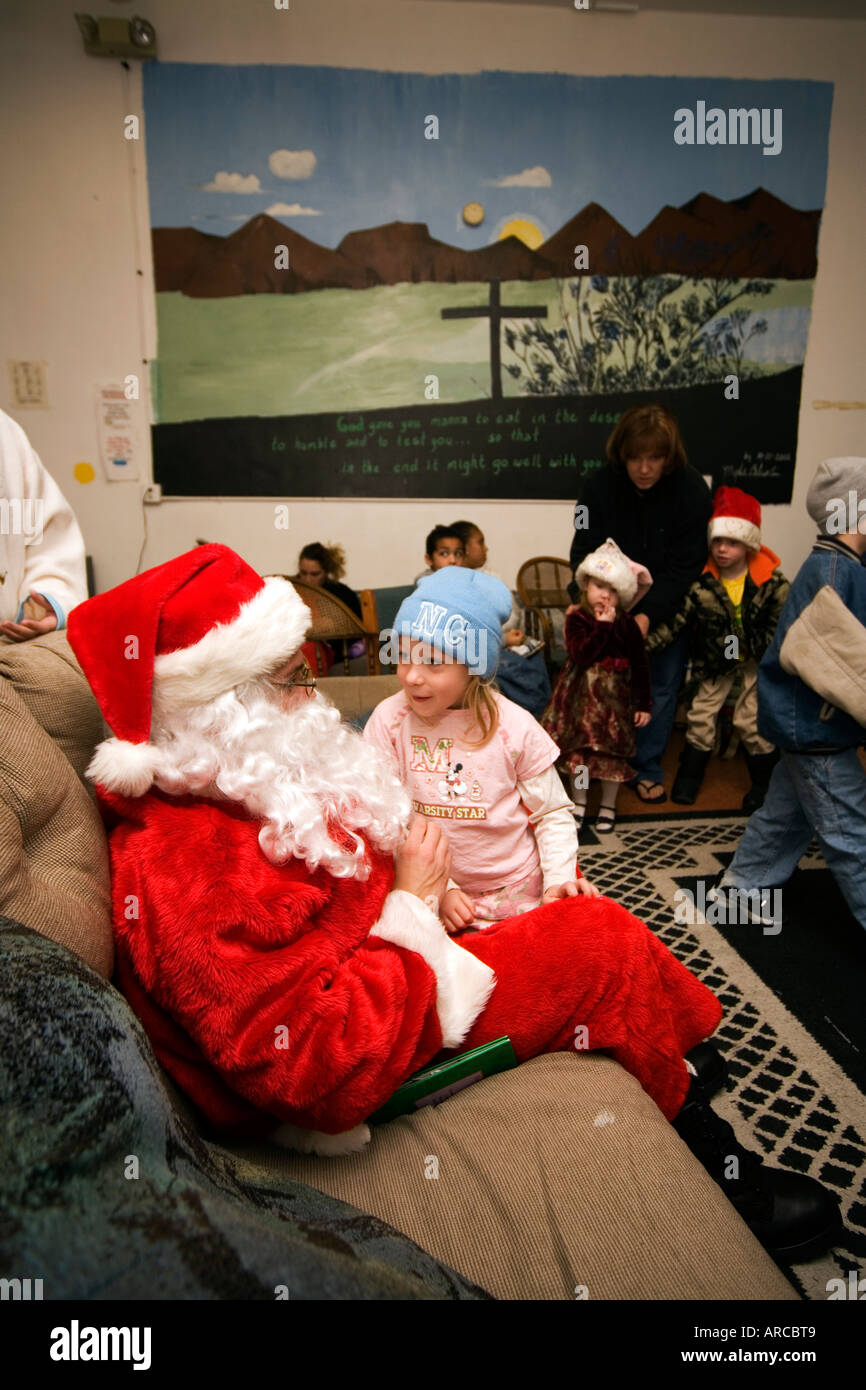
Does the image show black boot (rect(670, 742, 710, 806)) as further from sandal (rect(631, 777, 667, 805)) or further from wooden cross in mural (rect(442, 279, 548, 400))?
wooden cross in mural (rect(442, 279, 548, 400))

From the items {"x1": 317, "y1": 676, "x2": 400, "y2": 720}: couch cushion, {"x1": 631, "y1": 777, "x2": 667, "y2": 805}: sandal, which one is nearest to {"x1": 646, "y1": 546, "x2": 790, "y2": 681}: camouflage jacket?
{"x1": 631, "y1": 777, "x2": 667, "y2": 805}: sandal

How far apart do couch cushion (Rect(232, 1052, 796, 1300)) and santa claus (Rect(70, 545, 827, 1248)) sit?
0.21ft

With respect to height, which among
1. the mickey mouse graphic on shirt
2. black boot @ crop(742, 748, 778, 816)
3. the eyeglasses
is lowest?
black boot @ crop(742, 748, 778, 816)

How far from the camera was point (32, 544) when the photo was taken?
1.65 m

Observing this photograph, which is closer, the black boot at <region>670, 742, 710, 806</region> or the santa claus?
the santa claus

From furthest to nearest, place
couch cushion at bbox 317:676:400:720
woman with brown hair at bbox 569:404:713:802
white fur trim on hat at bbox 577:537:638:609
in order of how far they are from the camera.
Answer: woman with brown hair at bbox 569:404:713:802
white fur trim on hat at bbox 577:537:638:609
couch cushion at bbox 317:676:400:720

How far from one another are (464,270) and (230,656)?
12.3ft

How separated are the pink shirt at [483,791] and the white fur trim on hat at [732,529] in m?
2.13

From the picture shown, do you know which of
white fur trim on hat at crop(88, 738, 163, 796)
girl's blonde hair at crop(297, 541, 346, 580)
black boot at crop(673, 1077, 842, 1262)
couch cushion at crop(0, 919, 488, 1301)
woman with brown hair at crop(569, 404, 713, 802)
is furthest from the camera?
girl's blonde hair at crop(297, 541, 346, 580)

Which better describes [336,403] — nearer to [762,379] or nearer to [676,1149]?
[762,379]

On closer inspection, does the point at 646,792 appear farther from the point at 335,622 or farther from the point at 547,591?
the point at 335,622

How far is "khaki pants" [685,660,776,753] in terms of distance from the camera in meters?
3.40

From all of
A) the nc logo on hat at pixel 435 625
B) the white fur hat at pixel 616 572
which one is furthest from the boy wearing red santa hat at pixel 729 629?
the nc logo on hat at pixel 435 625
